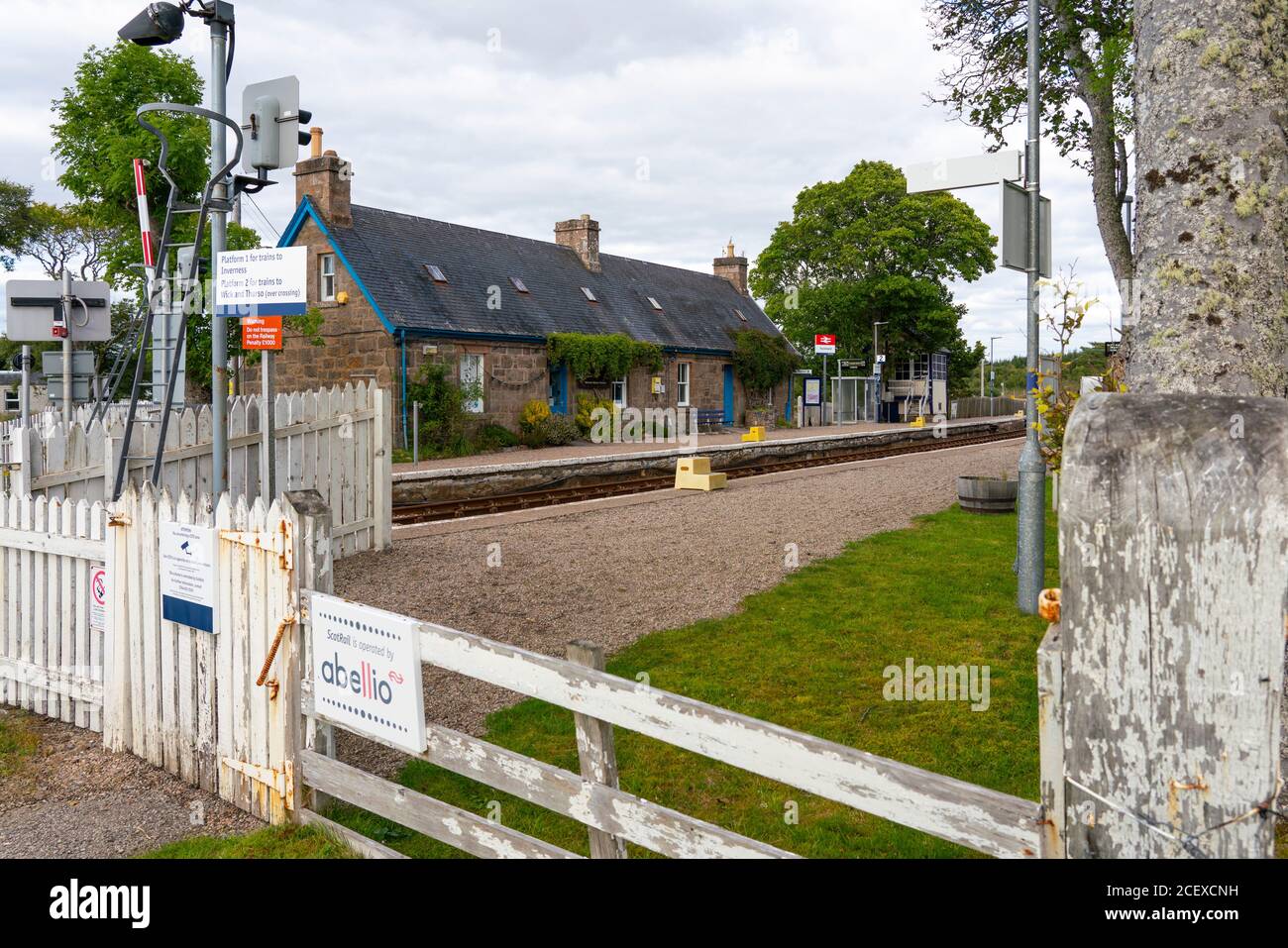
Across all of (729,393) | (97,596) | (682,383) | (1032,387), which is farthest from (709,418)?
(97,596)

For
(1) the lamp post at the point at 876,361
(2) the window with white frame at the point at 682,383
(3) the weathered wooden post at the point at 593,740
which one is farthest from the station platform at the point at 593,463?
(3) the weathered wooden post at the point at 593,740

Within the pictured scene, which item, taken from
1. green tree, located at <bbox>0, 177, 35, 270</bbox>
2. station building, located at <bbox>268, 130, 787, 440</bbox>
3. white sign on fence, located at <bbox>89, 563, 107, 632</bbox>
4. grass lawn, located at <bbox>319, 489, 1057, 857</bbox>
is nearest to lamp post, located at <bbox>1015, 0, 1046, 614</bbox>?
grass lawn, located at <bbox>319, 489, 1057, 857</bbox>

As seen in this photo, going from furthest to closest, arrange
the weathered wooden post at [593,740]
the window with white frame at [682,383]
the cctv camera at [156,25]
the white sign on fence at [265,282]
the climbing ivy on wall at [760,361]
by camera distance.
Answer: the climbing ivy on wall at [760,361], the window with white frame at [682,383], the cctv camera at [156,25], the white sign on fence at [265,282], the weathered wooden post at [593,740]

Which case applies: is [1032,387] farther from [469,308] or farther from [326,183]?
[326,183]

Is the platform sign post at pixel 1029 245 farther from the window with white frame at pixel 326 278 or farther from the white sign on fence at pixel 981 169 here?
the window with white frame at pixel 326 278

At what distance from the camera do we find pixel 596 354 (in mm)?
31141

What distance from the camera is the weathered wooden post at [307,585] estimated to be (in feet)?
14.5

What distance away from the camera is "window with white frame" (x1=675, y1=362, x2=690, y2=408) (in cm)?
3616

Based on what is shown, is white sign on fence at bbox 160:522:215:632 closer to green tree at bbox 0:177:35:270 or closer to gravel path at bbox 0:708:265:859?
gravel path at bbox 0:708:265:859

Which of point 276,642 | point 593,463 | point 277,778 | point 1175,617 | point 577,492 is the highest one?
point 1175,617

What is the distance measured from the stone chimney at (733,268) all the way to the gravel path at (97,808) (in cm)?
4126

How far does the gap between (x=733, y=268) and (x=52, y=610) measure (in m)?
41.0

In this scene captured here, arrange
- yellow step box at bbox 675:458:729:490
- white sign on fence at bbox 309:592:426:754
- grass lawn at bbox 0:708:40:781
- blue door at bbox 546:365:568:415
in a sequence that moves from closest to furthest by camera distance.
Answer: white sign on fence at bbox 309:592:426:754
grass lawn at bbox 0:708:40:781
yellow step box at bbox 675:458:729:490
blue door at bbox 546:365:568:415

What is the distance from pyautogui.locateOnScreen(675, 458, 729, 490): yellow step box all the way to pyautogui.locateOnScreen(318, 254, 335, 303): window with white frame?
547 inches
